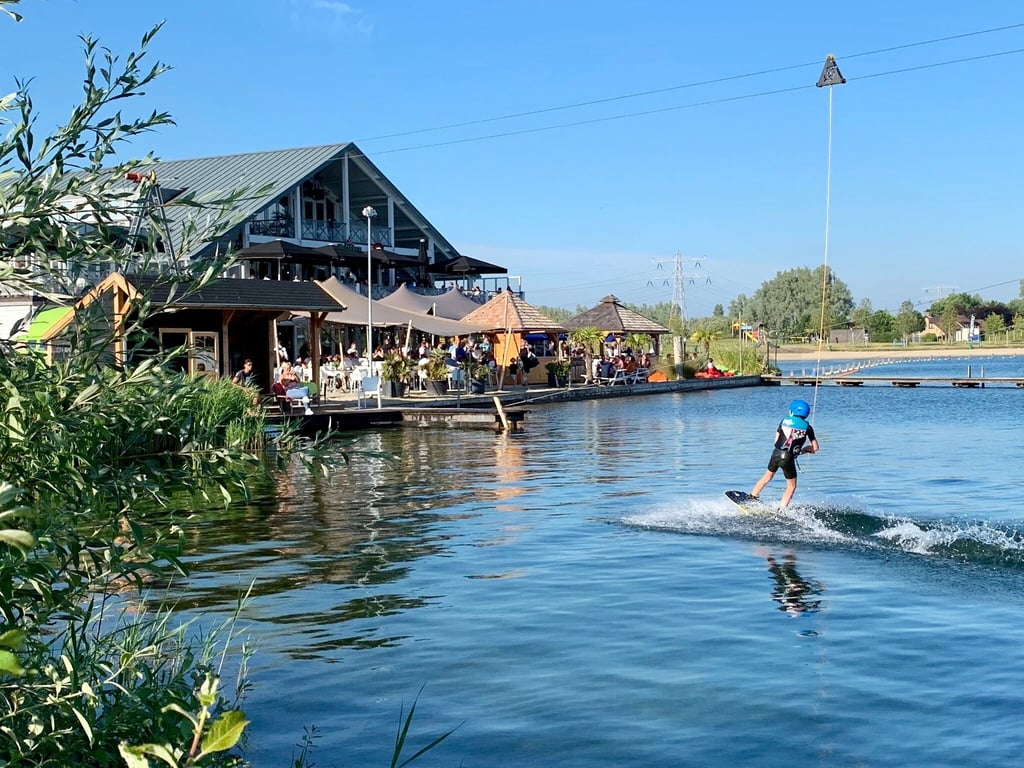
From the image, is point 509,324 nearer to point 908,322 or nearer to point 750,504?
point 750,504

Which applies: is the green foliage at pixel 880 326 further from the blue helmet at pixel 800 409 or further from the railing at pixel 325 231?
the blue helmet at pixel 800 409

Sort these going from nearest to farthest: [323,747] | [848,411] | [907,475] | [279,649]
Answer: [323,747], [279,649], [907,475], [848,411]

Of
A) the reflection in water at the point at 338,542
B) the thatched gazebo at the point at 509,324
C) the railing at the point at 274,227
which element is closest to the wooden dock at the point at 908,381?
the thatched gazebo at the point at 509,324

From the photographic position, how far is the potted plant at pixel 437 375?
126 feet

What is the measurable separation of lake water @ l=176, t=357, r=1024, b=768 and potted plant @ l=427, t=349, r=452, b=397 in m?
16.5

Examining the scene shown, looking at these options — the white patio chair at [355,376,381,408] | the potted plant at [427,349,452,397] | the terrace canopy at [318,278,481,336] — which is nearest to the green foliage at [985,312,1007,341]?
the terrace canopy at [318,278,481,336]

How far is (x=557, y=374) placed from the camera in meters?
46.6

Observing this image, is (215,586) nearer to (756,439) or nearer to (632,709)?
(632,709)

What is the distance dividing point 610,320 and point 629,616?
42.1 m

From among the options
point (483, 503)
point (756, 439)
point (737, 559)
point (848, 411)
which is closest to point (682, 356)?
point (848, 411)

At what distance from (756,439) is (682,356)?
2660cm

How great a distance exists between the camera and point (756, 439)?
2920cm

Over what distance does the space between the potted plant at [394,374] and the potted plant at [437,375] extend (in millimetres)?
1060

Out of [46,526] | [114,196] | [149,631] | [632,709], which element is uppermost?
[114,196]
